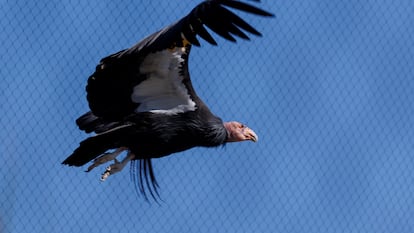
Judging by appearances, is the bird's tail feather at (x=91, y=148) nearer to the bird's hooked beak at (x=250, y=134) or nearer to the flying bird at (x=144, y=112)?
A: the flying bird at (x=144, y=112)

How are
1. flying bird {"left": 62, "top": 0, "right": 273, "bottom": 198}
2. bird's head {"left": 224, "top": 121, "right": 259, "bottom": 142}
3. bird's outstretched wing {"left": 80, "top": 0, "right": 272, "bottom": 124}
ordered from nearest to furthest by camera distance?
bird's outstretched wing {"left": 80, "top": 0, "right": 272, "bottom": 124} < flying bird {"left": 62, "top": 0, "right": 273, "bottom": 198} < bird's head {"left": 224, "top": 121, "right": 259, "bottom": 142}

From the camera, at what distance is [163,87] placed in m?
9.13

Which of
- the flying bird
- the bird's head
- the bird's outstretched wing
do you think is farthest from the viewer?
the bird's head

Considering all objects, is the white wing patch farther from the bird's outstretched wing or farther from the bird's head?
the bird's head

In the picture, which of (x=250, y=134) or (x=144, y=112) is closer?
(x=144, y=112)

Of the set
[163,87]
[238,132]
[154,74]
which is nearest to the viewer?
[154,74]

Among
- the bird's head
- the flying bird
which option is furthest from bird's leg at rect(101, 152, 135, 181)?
the bird's head

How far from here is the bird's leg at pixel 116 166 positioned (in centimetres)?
907

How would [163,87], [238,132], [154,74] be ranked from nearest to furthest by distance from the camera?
[154,74]
[163,87]
[238,132]

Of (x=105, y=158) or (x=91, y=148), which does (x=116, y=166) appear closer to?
(x=105, y=158)

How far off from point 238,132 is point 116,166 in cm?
83

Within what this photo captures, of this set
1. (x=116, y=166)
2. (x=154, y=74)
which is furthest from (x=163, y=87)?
(x=116, y=166)

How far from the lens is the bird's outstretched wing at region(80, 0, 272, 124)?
26.8 feet

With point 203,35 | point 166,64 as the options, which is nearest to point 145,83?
point 166,64
